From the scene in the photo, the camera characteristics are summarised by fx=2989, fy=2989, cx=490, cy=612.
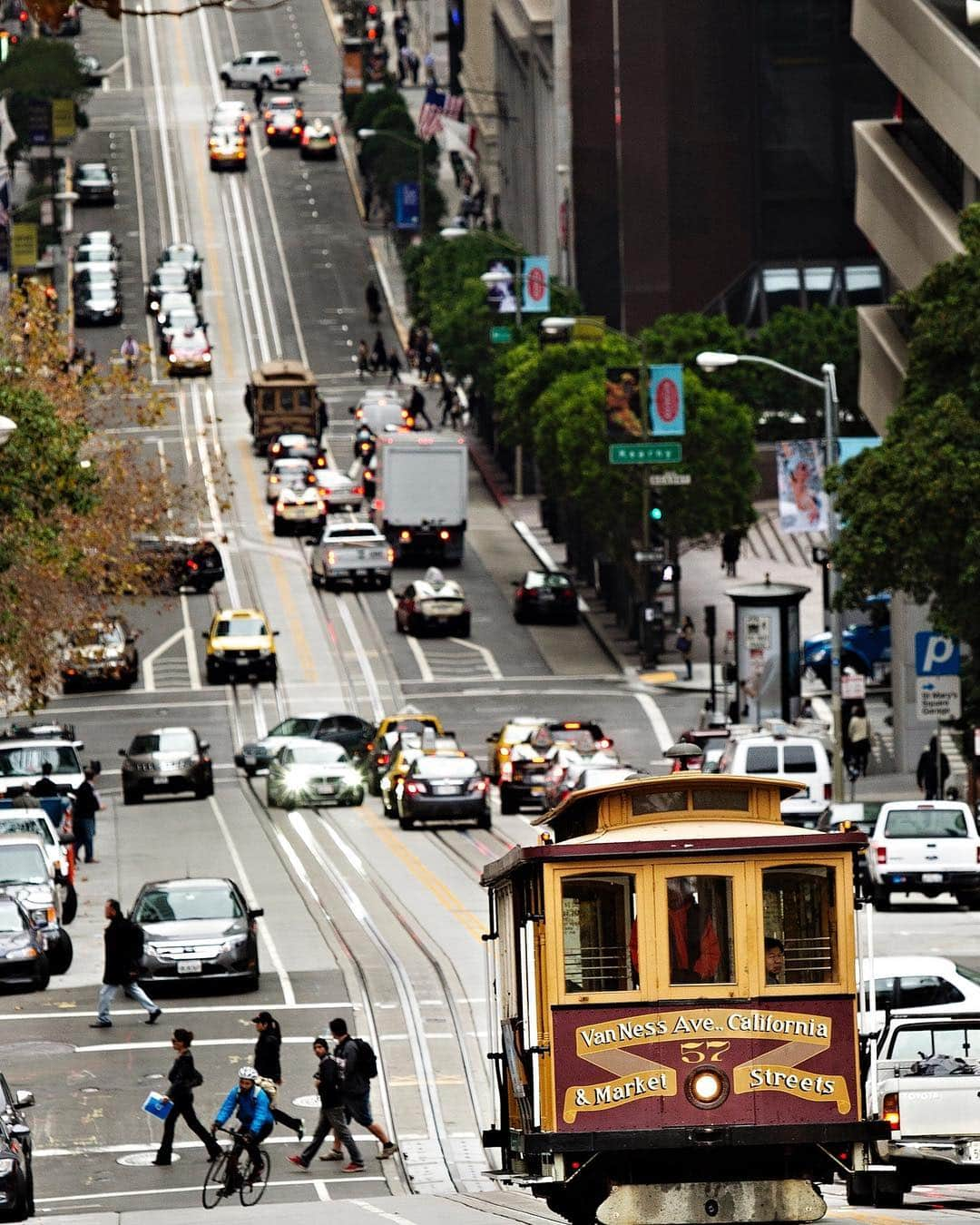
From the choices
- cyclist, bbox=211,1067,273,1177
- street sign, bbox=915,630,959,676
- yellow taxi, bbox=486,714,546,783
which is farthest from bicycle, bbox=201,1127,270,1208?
yellow taxi, bbox=486,714,546,783

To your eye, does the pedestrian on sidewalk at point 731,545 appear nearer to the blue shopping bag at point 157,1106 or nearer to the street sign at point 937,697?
the street sign at point 937,697

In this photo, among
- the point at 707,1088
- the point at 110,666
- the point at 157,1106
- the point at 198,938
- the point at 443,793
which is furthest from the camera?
the point at 110,666

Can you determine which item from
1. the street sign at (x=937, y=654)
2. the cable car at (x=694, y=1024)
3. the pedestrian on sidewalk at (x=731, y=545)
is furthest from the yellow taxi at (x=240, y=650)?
the cable car at (x=694, y=1024)

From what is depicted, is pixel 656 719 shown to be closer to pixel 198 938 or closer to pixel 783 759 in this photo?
pixel 783 759

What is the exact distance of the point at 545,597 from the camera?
78562mm

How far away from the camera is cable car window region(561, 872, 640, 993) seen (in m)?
18.7

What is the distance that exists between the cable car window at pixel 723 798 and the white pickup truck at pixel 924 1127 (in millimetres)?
3229

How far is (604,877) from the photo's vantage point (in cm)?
1870

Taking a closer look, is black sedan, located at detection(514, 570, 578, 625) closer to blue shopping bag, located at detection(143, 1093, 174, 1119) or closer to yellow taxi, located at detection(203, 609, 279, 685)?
yellow taxi, located at detection(203, 609, 279, 685)

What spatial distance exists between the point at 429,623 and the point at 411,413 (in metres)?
26.7

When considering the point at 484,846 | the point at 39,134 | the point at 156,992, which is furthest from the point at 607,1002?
the point at 39,134

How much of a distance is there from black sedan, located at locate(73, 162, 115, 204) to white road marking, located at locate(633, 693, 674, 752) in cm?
7396

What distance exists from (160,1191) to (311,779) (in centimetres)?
2891

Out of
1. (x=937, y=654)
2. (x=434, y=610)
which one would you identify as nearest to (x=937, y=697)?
(x=937, y=654)
